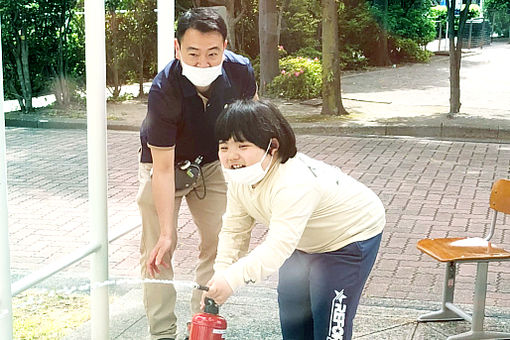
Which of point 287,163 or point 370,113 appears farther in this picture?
point 370,113

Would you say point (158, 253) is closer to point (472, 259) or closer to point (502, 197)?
point (472, 259)

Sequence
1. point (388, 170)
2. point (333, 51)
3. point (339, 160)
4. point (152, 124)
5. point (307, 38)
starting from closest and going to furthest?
point (152, 124) → point (388, 170) → point (339, 160) → point (333, 51) → point (307, 38)

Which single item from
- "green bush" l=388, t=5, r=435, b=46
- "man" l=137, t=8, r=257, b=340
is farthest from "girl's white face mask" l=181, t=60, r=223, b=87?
"green bush" l=388, t=5, r=435, b=46

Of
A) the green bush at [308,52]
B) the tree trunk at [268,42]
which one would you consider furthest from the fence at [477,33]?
the tree trunk at [268,42]

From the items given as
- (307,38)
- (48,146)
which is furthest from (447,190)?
(307,38)

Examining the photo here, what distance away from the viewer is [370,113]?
11414mm

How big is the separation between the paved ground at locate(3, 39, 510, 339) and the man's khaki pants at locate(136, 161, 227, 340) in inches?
14.2

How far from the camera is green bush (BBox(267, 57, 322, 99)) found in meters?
12.2

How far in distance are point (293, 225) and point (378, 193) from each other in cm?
467

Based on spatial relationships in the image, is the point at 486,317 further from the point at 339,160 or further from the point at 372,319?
the point at 339,160

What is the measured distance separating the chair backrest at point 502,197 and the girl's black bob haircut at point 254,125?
6.18 ft

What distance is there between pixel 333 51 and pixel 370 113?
1.04m

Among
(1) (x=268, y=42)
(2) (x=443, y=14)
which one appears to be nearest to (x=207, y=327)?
(1) (x=268, y=42)

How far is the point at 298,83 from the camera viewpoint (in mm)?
12234
